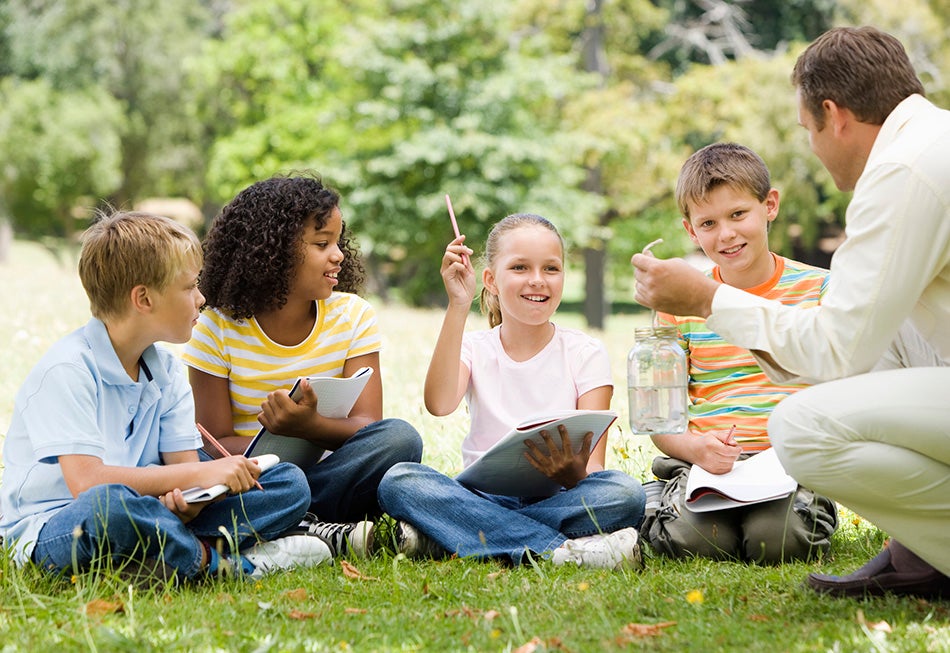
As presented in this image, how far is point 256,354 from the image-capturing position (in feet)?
13.2

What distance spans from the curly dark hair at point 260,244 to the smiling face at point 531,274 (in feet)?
2.38

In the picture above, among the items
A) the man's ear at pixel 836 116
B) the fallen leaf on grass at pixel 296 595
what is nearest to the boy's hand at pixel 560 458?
the fallen leaf on grass at pixel 296 595

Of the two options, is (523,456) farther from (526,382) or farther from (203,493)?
(203,493)

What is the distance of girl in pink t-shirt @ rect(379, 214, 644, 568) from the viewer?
367 centimetres

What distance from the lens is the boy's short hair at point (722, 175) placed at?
393cm

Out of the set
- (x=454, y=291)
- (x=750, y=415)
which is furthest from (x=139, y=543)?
(x=750, y=415)

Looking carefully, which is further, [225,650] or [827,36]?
[827,36]

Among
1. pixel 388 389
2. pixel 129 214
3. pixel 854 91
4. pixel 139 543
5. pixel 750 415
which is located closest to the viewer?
pixel 854 91

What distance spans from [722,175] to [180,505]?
2233mm

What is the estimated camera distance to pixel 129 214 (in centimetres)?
349

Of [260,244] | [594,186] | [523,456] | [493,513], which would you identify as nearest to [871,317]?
[523,456]

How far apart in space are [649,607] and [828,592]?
1.68 feet

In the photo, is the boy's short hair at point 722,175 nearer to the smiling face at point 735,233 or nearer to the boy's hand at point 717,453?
the smiling face at point 735,233

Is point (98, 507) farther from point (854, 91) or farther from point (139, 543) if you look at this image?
point (854, 91)
